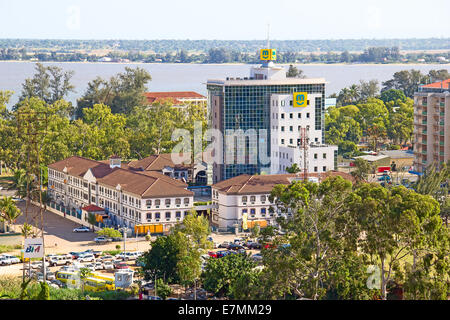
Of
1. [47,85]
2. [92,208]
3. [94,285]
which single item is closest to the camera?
[94,285]

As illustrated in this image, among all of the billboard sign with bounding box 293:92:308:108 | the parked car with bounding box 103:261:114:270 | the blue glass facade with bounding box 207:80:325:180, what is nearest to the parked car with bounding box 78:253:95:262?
the parked car with bounding box 103:261:114:270

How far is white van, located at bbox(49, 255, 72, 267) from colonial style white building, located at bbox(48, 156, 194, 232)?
6.15m

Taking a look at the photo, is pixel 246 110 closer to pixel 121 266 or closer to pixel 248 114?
pixel 248 114

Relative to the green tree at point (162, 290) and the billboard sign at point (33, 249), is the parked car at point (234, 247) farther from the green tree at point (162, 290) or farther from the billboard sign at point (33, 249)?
the green tree at point (162, 290)

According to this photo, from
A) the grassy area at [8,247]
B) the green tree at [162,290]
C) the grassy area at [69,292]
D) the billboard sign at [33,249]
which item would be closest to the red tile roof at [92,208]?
the grassy area at [8,247]

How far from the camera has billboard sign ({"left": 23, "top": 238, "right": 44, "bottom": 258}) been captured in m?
31.8

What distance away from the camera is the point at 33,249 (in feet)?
105

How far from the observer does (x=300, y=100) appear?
50.7 metres

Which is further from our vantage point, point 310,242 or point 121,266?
point 121,266

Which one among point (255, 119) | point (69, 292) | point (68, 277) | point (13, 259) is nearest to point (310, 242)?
point (69, 292)

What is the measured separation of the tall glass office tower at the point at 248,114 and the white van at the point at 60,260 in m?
16.2

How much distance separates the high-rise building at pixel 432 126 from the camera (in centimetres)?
5456

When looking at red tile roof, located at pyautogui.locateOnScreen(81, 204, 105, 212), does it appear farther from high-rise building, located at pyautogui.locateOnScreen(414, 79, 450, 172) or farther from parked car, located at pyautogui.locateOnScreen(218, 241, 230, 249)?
high-rise building, located at pyautogui.locateOnScreen(414, 79, 450, 172)

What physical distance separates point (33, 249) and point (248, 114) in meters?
21.8
